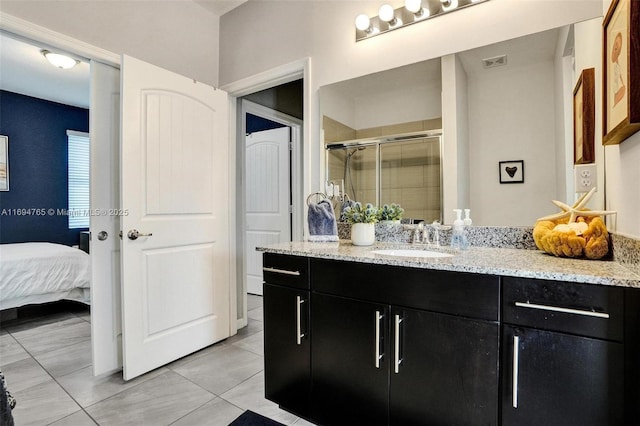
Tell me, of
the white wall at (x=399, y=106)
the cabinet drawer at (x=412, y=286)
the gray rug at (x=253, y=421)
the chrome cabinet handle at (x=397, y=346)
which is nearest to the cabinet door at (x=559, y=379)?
the cabinet drawer at (x=412, y=286)

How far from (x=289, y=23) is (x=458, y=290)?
2.16 m

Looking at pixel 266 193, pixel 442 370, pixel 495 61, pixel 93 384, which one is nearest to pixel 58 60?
pixel 266 193

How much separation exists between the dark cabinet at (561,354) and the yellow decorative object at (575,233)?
354mm

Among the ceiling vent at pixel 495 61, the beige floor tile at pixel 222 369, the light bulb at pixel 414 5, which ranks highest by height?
the light bulb at pixel 414 5

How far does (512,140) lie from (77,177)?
554 centimetres

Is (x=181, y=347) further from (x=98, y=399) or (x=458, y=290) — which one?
(x=458, y=290)

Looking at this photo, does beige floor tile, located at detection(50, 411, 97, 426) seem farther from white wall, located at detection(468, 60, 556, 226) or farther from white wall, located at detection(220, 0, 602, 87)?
white wall, located at detection(220, 0, 602, 87)

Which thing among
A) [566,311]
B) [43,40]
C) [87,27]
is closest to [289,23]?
[87,27]

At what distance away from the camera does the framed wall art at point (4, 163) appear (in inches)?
162

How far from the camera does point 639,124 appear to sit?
91 cm

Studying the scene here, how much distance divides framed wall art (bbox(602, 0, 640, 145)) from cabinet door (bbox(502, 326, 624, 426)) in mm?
659

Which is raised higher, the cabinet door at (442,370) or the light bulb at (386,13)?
the light bulb at (386,13)

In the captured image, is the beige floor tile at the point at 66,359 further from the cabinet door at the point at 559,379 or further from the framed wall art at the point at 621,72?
the framed wall art at the point at 621,72

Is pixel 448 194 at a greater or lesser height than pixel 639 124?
lesser
